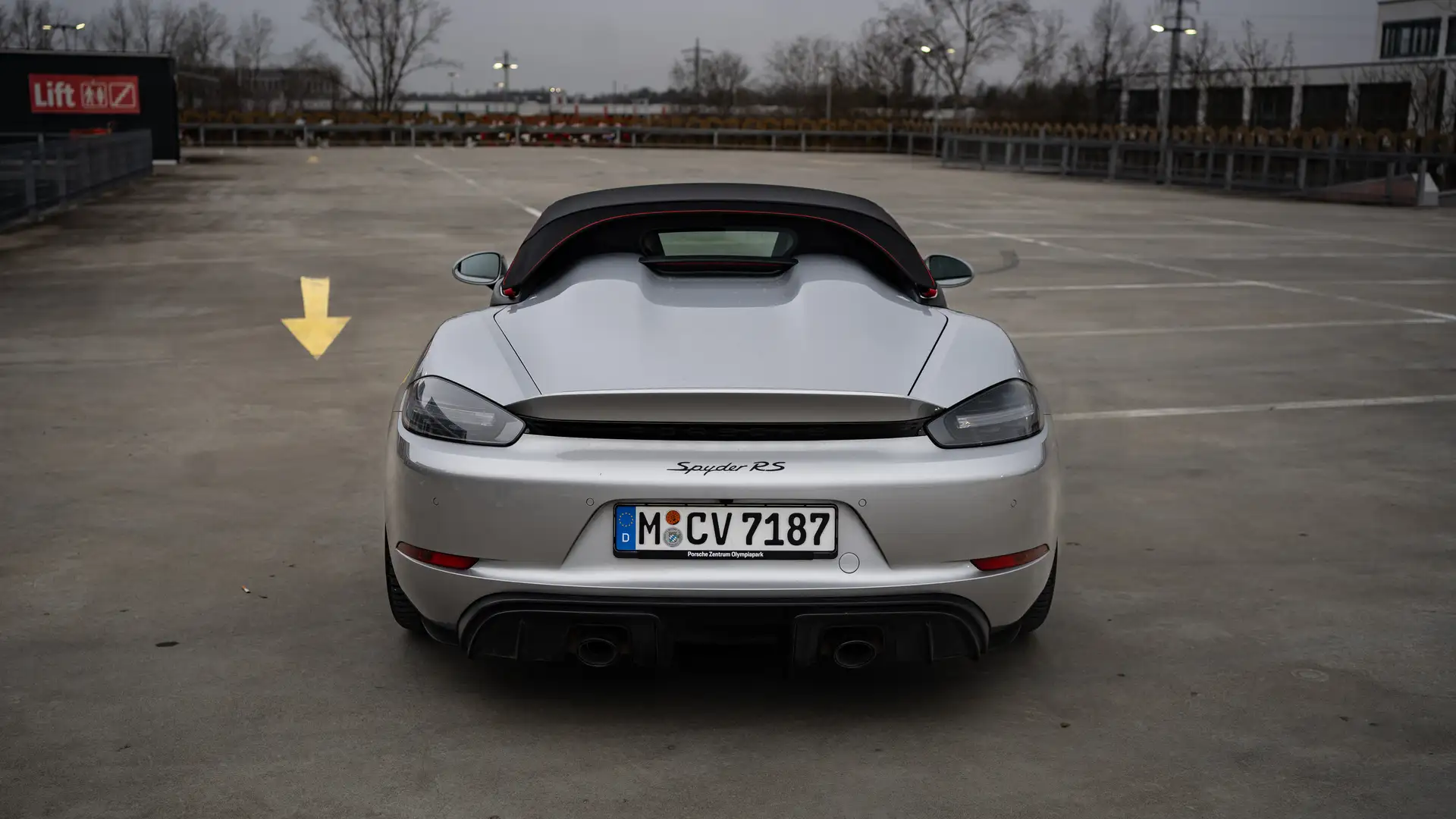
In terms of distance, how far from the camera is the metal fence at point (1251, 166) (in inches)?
1184

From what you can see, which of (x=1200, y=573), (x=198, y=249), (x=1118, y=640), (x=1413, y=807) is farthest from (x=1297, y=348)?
(x=198, y=249)

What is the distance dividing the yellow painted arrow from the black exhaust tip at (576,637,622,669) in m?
6.24

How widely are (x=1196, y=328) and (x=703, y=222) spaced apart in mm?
7603

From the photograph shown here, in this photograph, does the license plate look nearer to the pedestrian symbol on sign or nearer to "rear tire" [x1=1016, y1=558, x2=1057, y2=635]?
"rear tire" [x1=1016, y1=558, x2=1057, y2=635]

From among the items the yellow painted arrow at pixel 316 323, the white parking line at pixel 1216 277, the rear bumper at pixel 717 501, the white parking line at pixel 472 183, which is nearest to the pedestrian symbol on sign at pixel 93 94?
the white parking line at pixel 472 183

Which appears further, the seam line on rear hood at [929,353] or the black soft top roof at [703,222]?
the black soft top roof at [703,222]

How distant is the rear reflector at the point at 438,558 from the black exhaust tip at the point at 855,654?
2.80 ft

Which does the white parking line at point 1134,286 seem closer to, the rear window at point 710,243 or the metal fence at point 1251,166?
the rear window at point 710,243

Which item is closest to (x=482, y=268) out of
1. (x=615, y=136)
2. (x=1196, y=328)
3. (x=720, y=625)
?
(x=720, y=625)

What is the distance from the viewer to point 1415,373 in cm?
898

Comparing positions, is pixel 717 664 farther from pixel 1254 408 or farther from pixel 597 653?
pixel 1254 408

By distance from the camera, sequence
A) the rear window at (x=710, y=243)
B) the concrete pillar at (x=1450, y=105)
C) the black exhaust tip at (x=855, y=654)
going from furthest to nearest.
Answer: the concrete pillar at (x=1450, y=105)
the rear window at (x=710, y=243)
the black exhaust tip at (x=855, y=654)

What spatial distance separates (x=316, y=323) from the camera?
10.7m

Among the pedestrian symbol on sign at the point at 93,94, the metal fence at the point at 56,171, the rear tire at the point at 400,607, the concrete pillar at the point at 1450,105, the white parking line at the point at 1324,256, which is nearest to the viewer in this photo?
the rear tire at the point at 400,607
